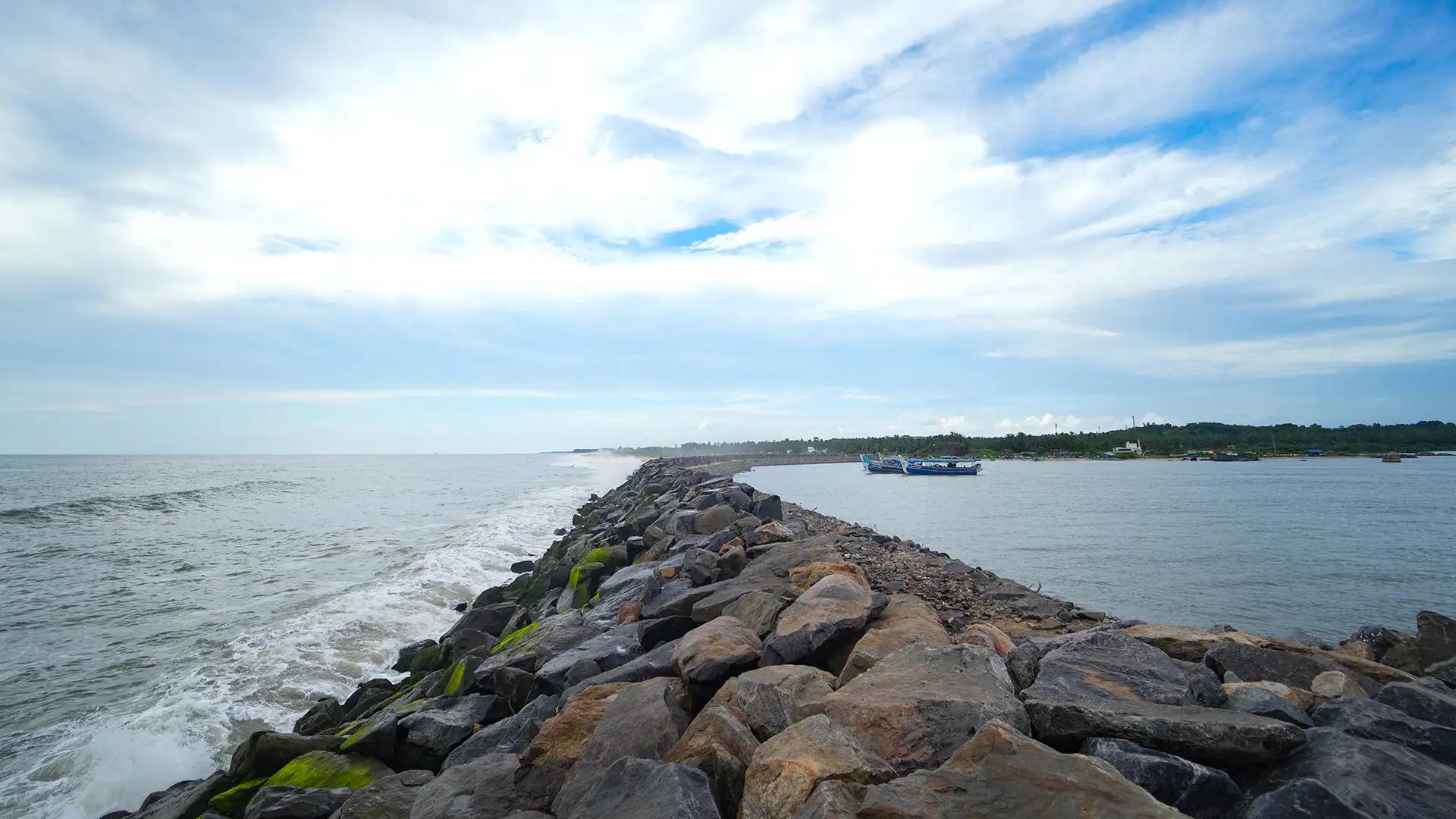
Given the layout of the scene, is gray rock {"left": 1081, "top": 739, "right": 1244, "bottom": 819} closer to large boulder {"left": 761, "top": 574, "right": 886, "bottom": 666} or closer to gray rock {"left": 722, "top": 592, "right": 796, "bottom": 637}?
large boulder {"left": 761, "top": 574, "right": 886, "bottom": 666}

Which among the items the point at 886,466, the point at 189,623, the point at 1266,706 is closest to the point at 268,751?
the point at 1266,706

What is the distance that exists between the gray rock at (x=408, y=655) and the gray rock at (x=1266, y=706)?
32.4 feet

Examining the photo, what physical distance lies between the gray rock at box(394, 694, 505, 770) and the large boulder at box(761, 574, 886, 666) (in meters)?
2.91

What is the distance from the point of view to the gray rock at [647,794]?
327cm

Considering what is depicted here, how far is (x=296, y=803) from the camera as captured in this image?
486 cm

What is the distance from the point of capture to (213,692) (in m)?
9.37

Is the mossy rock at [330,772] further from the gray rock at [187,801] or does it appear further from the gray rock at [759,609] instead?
the gray rock at [759,609]

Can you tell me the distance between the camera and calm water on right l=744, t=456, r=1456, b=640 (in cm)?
1209

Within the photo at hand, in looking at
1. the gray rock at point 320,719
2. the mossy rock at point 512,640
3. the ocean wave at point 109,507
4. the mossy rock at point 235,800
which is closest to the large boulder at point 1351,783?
the mossy rock at point 235,800

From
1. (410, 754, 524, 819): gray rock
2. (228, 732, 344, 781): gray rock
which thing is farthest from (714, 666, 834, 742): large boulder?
(228, 732, 344, 781): gray rock

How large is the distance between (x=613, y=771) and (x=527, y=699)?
2996 millimetres

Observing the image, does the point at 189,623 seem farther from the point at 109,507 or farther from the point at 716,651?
the point at 109,507

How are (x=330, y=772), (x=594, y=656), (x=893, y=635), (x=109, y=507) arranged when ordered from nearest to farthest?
(x=893, y=635), (x=330, y=772), (x=594, y=656), (x=109, y=507)

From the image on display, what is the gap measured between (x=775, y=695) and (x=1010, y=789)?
174cm
